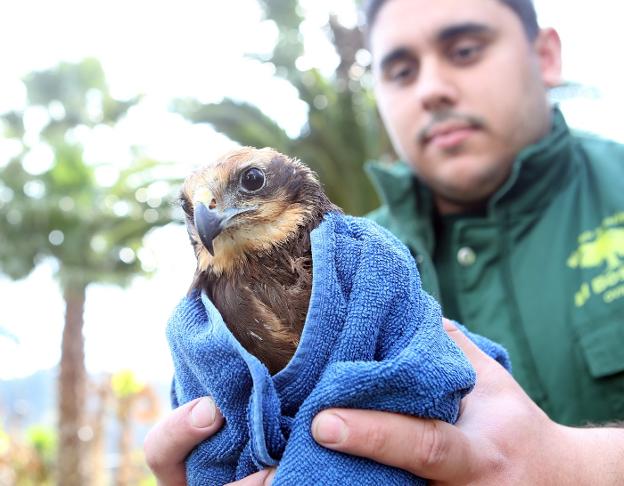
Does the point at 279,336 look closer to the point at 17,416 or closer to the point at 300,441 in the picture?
the point at 300,441

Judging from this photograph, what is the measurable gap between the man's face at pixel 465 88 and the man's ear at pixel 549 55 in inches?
10.3

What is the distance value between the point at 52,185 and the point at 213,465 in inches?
414

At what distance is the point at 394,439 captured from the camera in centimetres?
152

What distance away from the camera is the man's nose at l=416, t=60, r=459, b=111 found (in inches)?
130

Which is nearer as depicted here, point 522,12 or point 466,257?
point 466,257

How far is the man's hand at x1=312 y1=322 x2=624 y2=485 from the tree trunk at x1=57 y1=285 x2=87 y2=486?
10.7 m

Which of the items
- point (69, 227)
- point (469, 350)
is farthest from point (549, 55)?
point (69, 227)

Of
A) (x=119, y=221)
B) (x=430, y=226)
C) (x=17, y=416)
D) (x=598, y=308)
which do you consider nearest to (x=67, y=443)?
(x=17, y=416)

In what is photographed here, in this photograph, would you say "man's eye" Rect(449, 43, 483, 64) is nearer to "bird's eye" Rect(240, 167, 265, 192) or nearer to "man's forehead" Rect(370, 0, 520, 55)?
"man's forehead" Rect(370, 0, 520, 55)

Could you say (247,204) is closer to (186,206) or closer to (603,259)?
(186,206)

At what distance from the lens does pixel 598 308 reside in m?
2.96

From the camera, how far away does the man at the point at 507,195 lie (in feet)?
9.87

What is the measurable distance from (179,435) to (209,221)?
0.68 meters

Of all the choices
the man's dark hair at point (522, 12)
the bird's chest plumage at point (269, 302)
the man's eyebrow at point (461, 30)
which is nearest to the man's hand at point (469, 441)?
the bird's chest plumage at point (269, 302)
